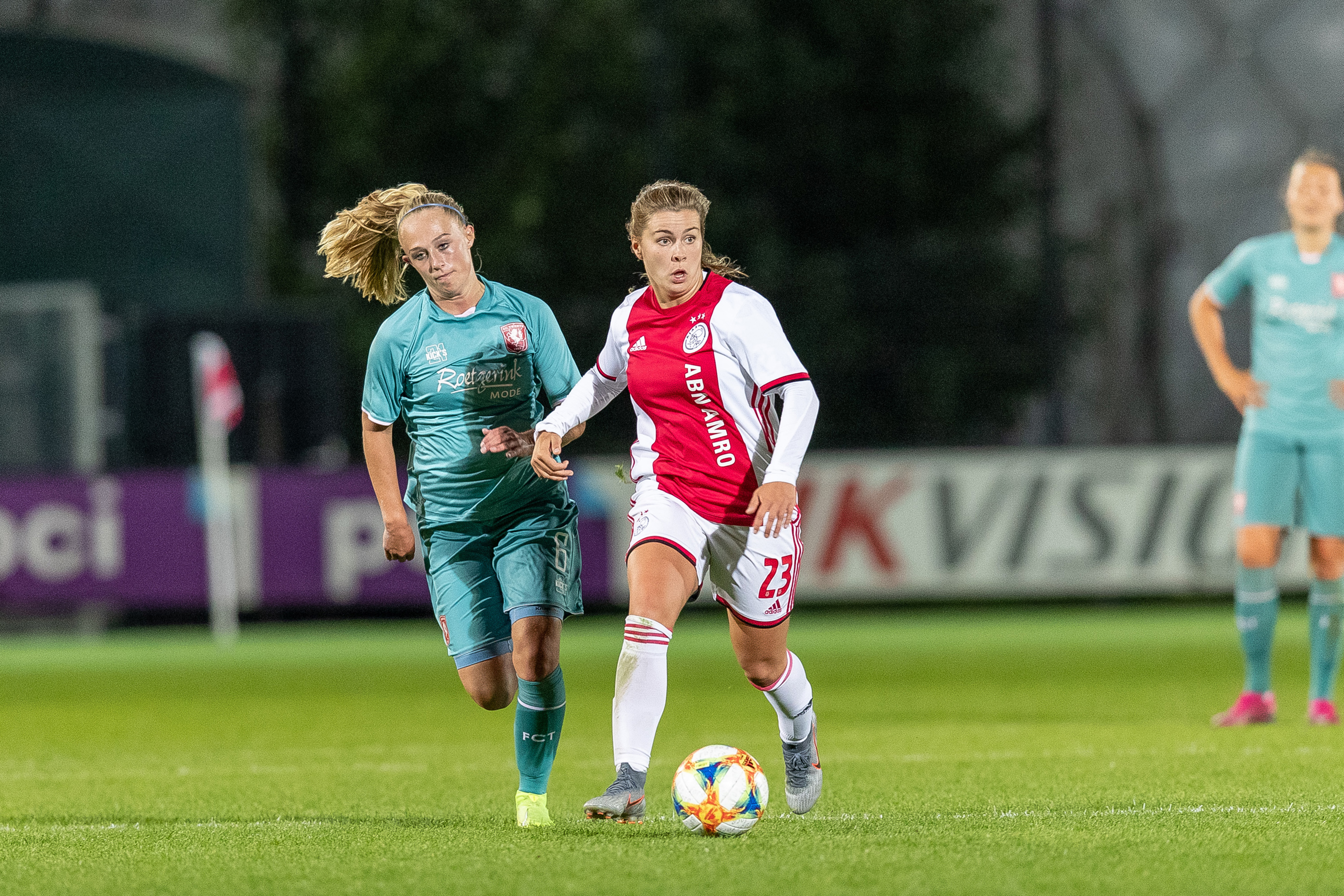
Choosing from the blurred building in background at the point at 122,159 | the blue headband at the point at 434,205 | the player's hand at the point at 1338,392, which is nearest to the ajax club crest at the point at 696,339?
the blue headband at the point at 434,205

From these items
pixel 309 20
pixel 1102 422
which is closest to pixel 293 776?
pixel 1102 422

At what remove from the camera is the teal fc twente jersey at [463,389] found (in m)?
6.33

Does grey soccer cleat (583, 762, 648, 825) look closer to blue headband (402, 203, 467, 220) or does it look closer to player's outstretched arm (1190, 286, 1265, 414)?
blue headband (402, 203, 467, 220)

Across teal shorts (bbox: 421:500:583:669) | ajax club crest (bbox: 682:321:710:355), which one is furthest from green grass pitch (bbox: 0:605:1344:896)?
ajax club crest (bbox: 682:321:710:355)

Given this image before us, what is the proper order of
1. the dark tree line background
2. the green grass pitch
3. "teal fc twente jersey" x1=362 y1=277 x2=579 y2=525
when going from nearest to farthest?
1. the green grass pitch
2. "teal fc twente jersey" x1=362 y1=277 x2=579 y2=525
3. the dark tree line background

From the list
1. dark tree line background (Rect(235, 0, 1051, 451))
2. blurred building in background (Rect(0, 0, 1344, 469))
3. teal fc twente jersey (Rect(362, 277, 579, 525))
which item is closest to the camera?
teal fc twente jersey (Rect(362, 277, 579, 525))

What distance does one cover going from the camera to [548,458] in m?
5.96

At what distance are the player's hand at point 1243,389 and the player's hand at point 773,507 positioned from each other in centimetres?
387

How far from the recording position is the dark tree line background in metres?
20.3

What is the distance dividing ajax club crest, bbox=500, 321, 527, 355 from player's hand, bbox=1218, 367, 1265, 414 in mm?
3906

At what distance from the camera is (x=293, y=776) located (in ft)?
26.6

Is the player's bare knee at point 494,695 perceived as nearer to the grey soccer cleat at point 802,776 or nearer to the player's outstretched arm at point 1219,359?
the grey soccer cleat at point 802,776

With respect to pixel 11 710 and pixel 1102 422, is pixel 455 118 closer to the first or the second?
pixel 1102 422

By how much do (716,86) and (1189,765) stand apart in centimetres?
2307
